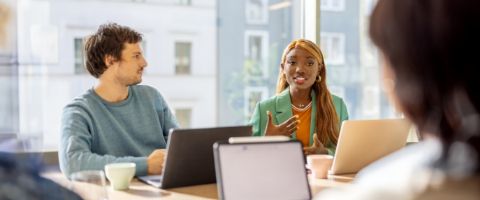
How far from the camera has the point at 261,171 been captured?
1.47 meters

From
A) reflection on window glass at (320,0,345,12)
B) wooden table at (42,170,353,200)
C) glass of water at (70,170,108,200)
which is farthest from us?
reflection on window glass at (320,0,345,12)

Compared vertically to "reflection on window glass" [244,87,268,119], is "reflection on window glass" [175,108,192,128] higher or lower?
lower

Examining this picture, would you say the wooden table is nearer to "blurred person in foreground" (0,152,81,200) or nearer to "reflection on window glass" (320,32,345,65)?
"blurred person in foreground" (0,152,81,200)

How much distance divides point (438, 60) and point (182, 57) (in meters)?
3.40

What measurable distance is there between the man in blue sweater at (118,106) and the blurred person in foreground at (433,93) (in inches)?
65.2

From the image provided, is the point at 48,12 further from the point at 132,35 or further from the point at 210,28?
Answer: the point at 210,28

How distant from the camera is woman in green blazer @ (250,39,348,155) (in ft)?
8.51

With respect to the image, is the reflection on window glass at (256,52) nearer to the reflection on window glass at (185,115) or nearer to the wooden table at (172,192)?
the reflection on window glass at (185,115)

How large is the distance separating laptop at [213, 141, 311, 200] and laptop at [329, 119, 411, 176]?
39 centimetres

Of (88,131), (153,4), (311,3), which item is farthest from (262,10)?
(88,131)

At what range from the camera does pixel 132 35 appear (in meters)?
2.44

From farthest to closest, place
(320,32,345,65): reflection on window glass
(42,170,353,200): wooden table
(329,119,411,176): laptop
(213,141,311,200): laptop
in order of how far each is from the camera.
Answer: (320,32,345,65): reflection on window glass, (329,119,411,176): laptop, (42,170,353,200): wooden table, (213,141,311,200): laptop

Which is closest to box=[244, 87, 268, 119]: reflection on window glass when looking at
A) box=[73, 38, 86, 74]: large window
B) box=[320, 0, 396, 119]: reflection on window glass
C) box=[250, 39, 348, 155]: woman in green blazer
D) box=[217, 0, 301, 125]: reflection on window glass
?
box=[217, 0, 301, 125]: reflection on window glass

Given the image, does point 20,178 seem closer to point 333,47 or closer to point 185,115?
point 185,115
